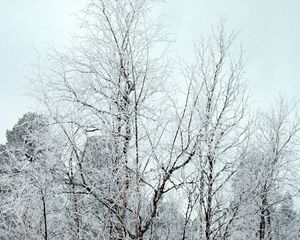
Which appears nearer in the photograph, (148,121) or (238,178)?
(148,121)

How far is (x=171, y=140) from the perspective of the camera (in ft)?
18.4

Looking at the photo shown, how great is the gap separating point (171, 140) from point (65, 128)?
4.69ft

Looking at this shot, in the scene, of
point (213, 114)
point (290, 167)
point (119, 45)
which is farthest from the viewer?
point (290, 167)

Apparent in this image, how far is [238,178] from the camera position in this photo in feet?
24.1

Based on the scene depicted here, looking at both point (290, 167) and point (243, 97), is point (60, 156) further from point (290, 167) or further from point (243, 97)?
point (290, 167)

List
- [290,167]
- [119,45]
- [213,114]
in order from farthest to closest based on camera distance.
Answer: [290,167], [213,114], [119,45]

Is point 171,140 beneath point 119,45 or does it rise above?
beneath

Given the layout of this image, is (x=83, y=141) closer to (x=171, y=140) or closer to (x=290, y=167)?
(x=171, y=140)

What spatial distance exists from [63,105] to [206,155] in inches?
90.4

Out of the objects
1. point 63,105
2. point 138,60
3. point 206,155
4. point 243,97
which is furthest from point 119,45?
point 243,97

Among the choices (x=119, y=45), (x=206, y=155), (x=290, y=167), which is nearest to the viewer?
(x=119, y=45)

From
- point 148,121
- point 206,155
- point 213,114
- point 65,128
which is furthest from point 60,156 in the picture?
point 213,114

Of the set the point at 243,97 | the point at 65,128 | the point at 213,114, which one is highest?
the point at 243,97

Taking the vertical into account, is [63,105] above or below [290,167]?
below
